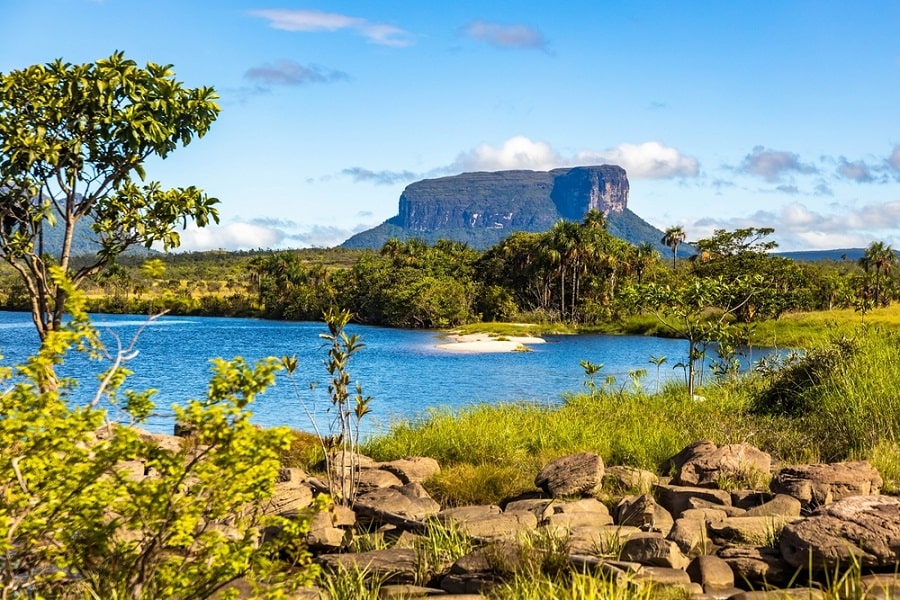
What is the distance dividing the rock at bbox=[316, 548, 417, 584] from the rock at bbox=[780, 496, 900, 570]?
2.70 metres

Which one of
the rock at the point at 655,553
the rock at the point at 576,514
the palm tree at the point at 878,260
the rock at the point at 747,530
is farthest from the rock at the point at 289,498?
the palm tree at the point at 878,260

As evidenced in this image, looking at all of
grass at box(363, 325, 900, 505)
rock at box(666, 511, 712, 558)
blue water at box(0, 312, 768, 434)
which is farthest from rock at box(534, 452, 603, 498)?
blue water at box(0, 312, 768, 434)

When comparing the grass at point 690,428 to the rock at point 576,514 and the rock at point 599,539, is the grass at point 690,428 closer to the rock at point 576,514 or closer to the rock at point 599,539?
the rock at point 576,514

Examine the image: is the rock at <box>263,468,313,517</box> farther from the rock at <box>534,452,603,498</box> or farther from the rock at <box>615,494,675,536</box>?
the rock at <box>615,494,675,536</box>

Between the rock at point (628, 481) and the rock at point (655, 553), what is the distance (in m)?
2.87

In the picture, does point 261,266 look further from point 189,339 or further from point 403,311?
point 189,339

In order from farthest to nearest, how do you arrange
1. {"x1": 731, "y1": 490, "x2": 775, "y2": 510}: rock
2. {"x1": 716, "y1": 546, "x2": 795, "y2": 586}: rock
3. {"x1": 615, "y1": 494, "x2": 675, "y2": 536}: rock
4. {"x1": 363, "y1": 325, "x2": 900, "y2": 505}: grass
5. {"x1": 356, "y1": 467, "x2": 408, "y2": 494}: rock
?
{"x1": 363, "y1": 325, "x2": 900, "y2": 505}: grass, {"x1": 356, "y1": 467, "x2": 408, "y2": 494}: rock, {"x1": 731, "y1": 490, "x2": 775, "y2": 510}: rock, {"x1": 615, "y1": 494, "x2": 675, "y2": 536}: rock, {"x1": 716, "y1": 546, "x2": 795, "y2": 586}: rock

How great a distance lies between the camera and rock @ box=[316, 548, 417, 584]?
6133 millimetres

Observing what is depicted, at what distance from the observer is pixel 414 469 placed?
1030 centimetres

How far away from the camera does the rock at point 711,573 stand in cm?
559

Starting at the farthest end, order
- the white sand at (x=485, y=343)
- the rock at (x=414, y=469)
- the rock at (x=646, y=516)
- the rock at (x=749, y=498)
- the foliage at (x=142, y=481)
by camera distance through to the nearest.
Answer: the white sand at (x=485, y=343) → the rock at (x=414, y=469) → the rock at (x=749, y=498) → the rock at (x=646, y=516) → the foliage at (x=142, y=481)

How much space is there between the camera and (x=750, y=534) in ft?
22.0

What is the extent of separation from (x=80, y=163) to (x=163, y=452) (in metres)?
8.52

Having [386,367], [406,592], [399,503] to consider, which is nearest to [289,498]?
[399,503]
